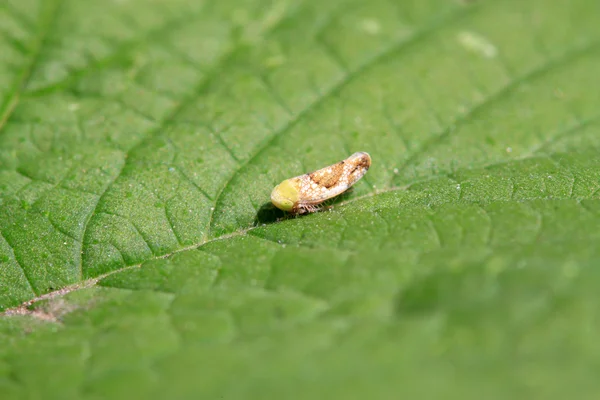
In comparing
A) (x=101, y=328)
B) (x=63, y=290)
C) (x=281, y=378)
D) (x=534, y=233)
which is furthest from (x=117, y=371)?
(x=534, y=233)

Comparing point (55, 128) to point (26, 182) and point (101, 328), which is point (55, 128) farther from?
point (101, 328)

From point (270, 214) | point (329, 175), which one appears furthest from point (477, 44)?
point (270, 214)

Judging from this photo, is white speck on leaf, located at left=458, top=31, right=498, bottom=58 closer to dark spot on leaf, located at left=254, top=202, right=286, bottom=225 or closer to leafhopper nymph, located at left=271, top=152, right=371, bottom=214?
leafhopper nymph, located at left=271, top=152, right=371, bottom=214

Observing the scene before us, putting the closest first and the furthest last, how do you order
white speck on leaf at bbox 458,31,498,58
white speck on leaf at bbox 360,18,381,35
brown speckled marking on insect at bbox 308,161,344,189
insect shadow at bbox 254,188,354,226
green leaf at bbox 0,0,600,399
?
green leaf at bbox 0,0,600,399
insect shadow at bbox 254,188,354,226
brown speckled marking on insect at bbox 308,161,344,189
white speck on leaf at bbox 458,31,498,58
white speck on leaf at bbox 360,18,381,35

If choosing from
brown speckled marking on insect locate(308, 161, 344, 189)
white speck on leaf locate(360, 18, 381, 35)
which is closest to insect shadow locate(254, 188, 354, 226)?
brown speckled marking on insect locate(308, 161, 344, 189)

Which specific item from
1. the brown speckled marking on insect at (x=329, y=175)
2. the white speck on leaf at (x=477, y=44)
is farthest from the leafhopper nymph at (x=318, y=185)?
the white speck on leaf at (x=477, y=44)

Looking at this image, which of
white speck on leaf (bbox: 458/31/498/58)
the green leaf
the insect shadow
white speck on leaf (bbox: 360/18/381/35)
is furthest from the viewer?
white speck on leaf (bbox: 360/18/381/35)

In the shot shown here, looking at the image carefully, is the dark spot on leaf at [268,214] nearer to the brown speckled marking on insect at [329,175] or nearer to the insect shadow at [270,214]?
the insect shadow at [270,214]

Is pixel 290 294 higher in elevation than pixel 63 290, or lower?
lower
